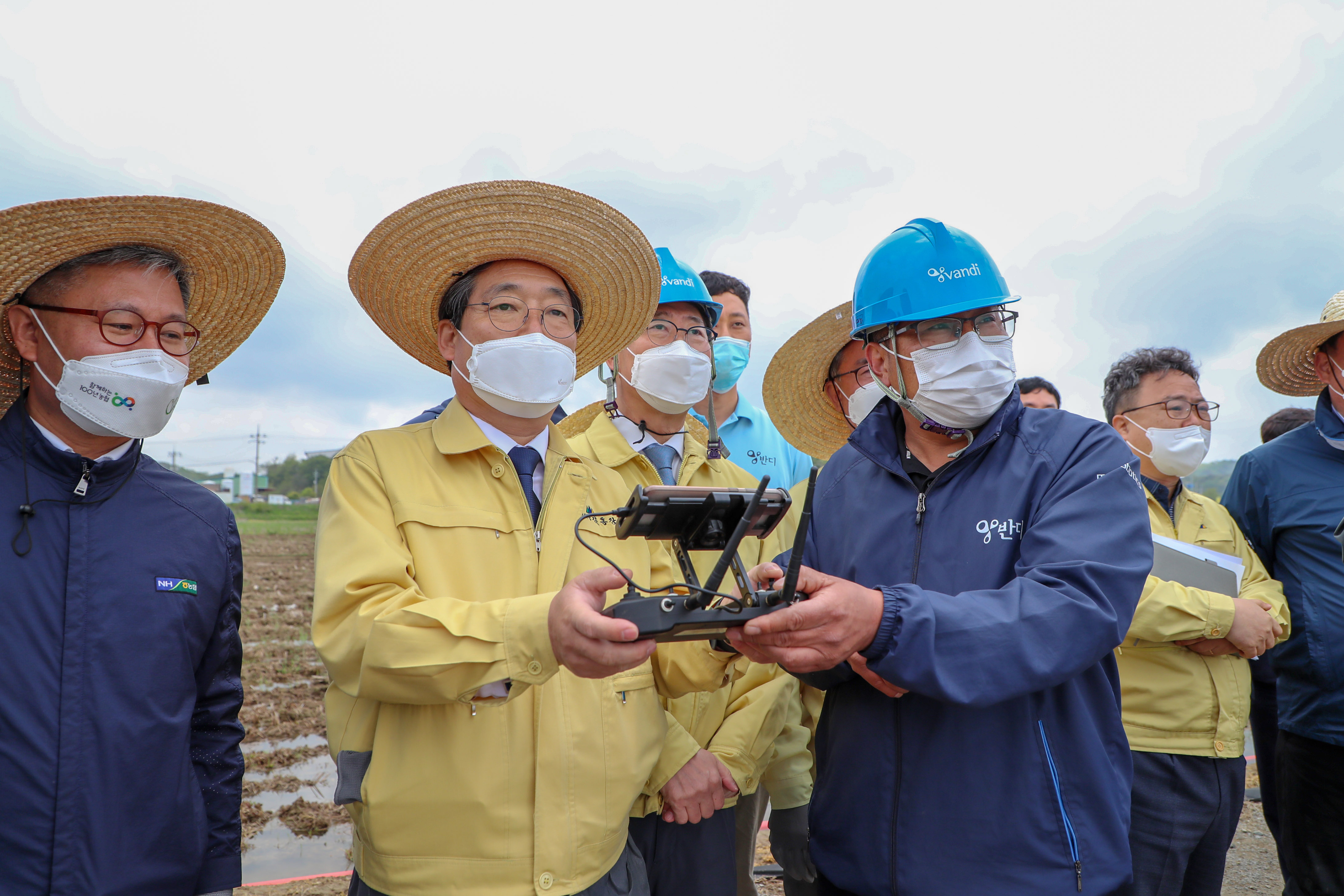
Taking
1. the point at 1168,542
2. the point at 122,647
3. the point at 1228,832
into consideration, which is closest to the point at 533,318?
the point at 122,647

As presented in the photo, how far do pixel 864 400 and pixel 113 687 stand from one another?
3.34 m

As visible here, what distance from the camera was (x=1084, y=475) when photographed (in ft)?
7.40

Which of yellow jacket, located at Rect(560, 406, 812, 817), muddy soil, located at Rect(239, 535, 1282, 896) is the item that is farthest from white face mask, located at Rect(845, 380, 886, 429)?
muddy soil, located at Rect(239, 535, 1282, 896)

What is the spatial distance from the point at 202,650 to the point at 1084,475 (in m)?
2.77

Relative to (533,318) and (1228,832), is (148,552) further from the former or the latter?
(1228,832)

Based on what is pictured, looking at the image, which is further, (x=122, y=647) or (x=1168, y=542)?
(x=1168, y=542)

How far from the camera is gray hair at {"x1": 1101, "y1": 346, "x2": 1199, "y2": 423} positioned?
4340 millimetres

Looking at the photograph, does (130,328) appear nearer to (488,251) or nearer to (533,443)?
(488,251)

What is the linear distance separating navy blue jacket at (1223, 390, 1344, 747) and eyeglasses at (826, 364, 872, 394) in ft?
7.06

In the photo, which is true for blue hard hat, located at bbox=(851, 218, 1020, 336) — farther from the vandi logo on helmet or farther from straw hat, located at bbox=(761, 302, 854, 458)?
straw hat, located at bbox=(761, 302, 854, 458)

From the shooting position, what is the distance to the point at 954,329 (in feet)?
8.60

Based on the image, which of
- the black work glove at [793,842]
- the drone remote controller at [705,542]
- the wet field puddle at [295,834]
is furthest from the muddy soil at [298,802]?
the drone remote controller at [705,542]

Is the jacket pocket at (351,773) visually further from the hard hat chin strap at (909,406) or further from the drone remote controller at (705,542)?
the hard hat chin strap at (909,406)

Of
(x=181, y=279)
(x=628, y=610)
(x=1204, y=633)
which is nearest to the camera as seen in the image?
(x=628, y=610)
